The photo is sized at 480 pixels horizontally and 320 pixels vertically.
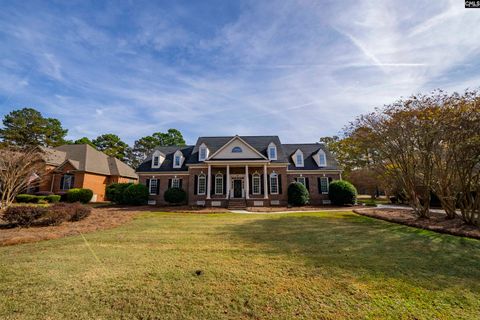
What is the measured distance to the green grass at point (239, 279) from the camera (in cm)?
317

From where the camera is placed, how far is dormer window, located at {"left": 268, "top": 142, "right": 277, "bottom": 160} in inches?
884

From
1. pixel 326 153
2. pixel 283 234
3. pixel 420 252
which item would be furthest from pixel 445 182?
pixel 326 153

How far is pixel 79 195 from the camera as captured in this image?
2214 cm

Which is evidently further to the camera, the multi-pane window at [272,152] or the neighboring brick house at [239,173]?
the multi-pane window at [272,152]

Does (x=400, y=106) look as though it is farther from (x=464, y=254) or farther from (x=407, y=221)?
(x=464, y=254)

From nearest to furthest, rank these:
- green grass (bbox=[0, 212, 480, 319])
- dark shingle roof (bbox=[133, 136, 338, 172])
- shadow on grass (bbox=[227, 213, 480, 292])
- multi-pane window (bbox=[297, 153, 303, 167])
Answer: green grass (bbox=[0, 212, 480, 319]) < shadow on grass (bbox=[227, 213, 480, 292]) < dark shingle roof (bbox=[133, 136, 338, 172]) < multi-pane window (bbox=[297, 153, 303, 167])

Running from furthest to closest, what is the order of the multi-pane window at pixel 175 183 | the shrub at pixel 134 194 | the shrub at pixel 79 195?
the multi-pane window at pixel 175 183, the shrub at pixel 79 195, the shrub at pixel 134 194

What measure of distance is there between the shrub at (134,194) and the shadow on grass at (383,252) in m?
15.3

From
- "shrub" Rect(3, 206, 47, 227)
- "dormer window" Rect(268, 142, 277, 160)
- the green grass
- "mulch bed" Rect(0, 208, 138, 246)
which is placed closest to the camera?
the green grass

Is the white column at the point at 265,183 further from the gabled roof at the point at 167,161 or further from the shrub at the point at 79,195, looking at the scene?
the shrub at the point at 79,195

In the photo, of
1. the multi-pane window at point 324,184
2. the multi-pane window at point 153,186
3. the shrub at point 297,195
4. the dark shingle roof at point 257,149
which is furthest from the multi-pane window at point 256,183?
the multi-pane window at point 153,186

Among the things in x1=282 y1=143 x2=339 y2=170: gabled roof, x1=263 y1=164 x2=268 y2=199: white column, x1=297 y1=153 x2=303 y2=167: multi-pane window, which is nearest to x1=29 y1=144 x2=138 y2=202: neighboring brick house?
x1=263 y1=164 x2=268 y2=199: white column

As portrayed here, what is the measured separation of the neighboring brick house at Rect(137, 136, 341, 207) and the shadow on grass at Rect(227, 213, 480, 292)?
1192cm

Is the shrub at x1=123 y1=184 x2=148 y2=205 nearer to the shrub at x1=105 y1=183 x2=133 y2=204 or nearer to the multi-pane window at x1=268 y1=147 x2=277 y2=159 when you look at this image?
the shrub at x1=105 y1=183 x2=133 y2=204
